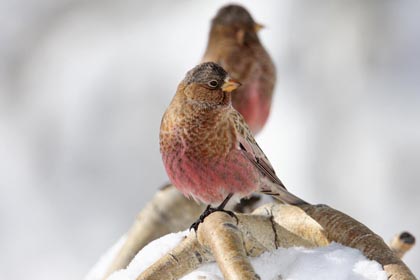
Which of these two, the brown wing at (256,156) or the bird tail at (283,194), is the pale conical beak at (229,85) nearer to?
the brown wing at (256,156)

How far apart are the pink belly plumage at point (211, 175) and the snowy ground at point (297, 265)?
3.7 inches

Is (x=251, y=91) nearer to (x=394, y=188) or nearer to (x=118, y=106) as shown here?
(x=394, y=188)

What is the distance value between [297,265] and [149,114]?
138 inches

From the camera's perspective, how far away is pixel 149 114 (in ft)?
16.5

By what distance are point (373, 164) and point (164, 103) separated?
1.20 meters

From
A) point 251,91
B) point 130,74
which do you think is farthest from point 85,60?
point 251,91

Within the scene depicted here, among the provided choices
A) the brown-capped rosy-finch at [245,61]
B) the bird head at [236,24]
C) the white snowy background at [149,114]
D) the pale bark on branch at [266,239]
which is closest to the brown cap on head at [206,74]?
the pale bark on branch at [266,239]

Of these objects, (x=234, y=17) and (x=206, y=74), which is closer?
→ (x=206, y=74)

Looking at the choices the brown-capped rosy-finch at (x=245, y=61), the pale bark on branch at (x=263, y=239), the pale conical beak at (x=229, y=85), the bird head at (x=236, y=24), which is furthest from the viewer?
the bird head at (x=236, y=24)

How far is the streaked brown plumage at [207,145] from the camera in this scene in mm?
1695

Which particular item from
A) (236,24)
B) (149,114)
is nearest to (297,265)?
(236,24)

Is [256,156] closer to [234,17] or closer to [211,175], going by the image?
[211,175]

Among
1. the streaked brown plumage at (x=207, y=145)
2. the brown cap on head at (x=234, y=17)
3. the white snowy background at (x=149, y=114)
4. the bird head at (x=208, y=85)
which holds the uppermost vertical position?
the brown cap on head at (x=234, y=17)

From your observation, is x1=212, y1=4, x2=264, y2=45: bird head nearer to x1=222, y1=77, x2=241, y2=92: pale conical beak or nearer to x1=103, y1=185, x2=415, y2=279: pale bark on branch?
x1=103, y1=185, x2=415, y2=279: pale bark on branch
